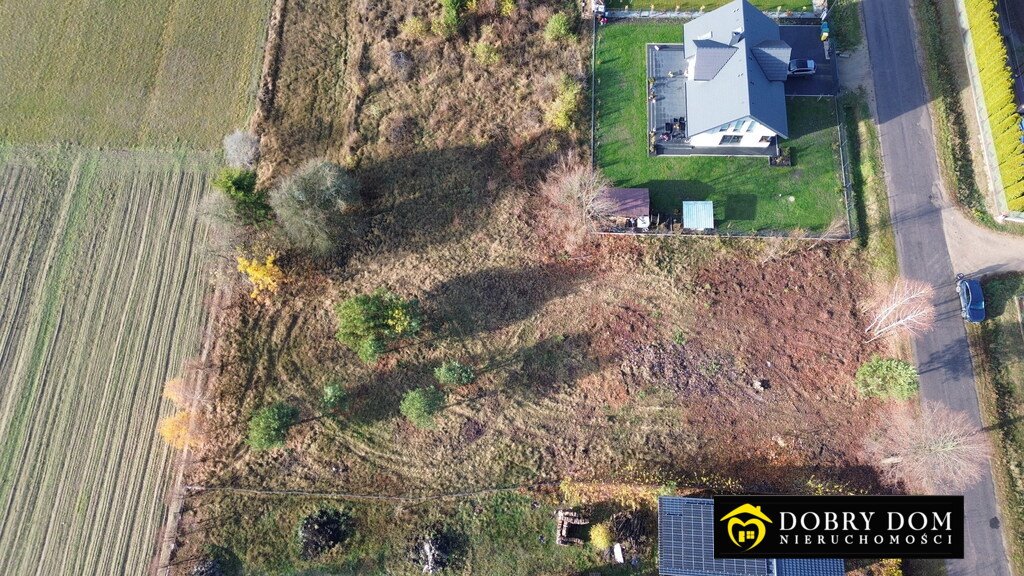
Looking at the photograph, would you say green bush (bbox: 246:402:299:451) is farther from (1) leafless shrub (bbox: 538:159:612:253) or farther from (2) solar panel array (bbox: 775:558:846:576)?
(2) solar panel array (bbox: 775:558:846:576)

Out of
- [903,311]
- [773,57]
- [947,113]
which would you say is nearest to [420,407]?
[903,311]

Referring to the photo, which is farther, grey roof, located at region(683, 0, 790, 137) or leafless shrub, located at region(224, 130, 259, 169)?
leafless shrub, located at region(224, 130, 259, 169)

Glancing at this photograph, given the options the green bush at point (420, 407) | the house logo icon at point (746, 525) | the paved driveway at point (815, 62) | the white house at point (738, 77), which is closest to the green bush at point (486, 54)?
the white house at point (738, 77)

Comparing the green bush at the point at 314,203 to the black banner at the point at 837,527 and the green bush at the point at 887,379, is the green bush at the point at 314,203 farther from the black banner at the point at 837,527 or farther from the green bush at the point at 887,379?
the green bush at the point at 887,379

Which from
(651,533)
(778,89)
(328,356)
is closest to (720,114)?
(778,89)

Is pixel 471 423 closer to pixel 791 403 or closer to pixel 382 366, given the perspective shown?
pixel 382 366

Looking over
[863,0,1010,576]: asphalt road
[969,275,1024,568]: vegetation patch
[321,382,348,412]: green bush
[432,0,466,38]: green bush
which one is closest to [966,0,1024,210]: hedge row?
[863,0,1010,576]: asphalt road
